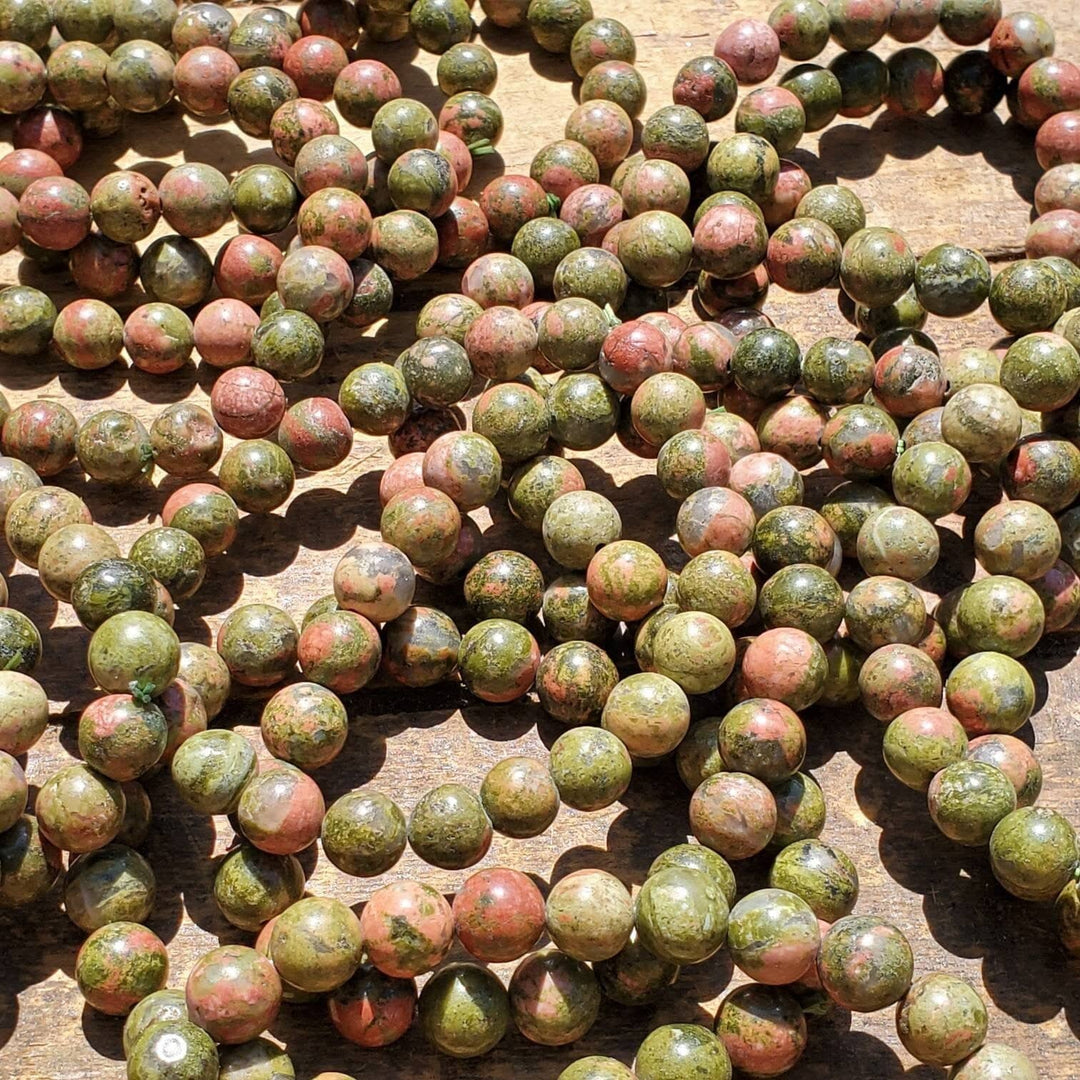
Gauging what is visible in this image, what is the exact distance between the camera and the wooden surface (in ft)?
5.98

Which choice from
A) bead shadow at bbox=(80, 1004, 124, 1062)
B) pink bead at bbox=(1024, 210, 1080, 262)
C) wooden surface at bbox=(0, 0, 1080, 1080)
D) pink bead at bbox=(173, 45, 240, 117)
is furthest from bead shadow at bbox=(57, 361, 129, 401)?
pink bead at bbox=(1024, 210, 1080, 262)

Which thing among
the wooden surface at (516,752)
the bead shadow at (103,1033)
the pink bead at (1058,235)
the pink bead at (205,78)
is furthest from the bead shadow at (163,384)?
the pink bead at (1058,235)

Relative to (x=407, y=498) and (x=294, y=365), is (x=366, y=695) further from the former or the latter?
(x=294, y=365)

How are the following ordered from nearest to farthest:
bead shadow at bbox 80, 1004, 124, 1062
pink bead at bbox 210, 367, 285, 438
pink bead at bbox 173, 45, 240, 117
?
1. bead shadow at bbox 80, 1004, 124, 1062
2. pink bead at bbox 210, 367, 285, 438
3. pink bead at bbox 173, 45, 240, 117

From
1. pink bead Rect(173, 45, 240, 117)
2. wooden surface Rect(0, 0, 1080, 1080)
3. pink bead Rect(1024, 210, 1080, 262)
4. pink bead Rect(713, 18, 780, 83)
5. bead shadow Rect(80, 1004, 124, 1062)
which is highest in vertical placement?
pink bead Rect(713, 18, 780, 83)

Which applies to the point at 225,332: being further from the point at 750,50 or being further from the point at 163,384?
the point at 750,50

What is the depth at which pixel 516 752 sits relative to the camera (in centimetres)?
208

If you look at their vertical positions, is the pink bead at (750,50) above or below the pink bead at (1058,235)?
above

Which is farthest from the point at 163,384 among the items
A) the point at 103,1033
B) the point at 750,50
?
the point at 750,50

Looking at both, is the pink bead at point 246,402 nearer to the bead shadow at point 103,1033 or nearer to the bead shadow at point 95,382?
the bead shadow at point 95,382

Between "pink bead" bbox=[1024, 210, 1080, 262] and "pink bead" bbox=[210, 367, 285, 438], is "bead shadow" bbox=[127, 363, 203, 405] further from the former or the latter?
"pink bead" bbox=[1024, 210, 1080, 262]

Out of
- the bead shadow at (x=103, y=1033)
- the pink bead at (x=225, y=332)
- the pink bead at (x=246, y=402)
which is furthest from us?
the pink bead at (x=225, y=332)

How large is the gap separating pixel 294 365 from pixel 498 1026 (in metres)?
1.11

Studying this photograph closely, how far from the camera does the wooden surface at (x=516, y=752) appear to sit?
182 cm
